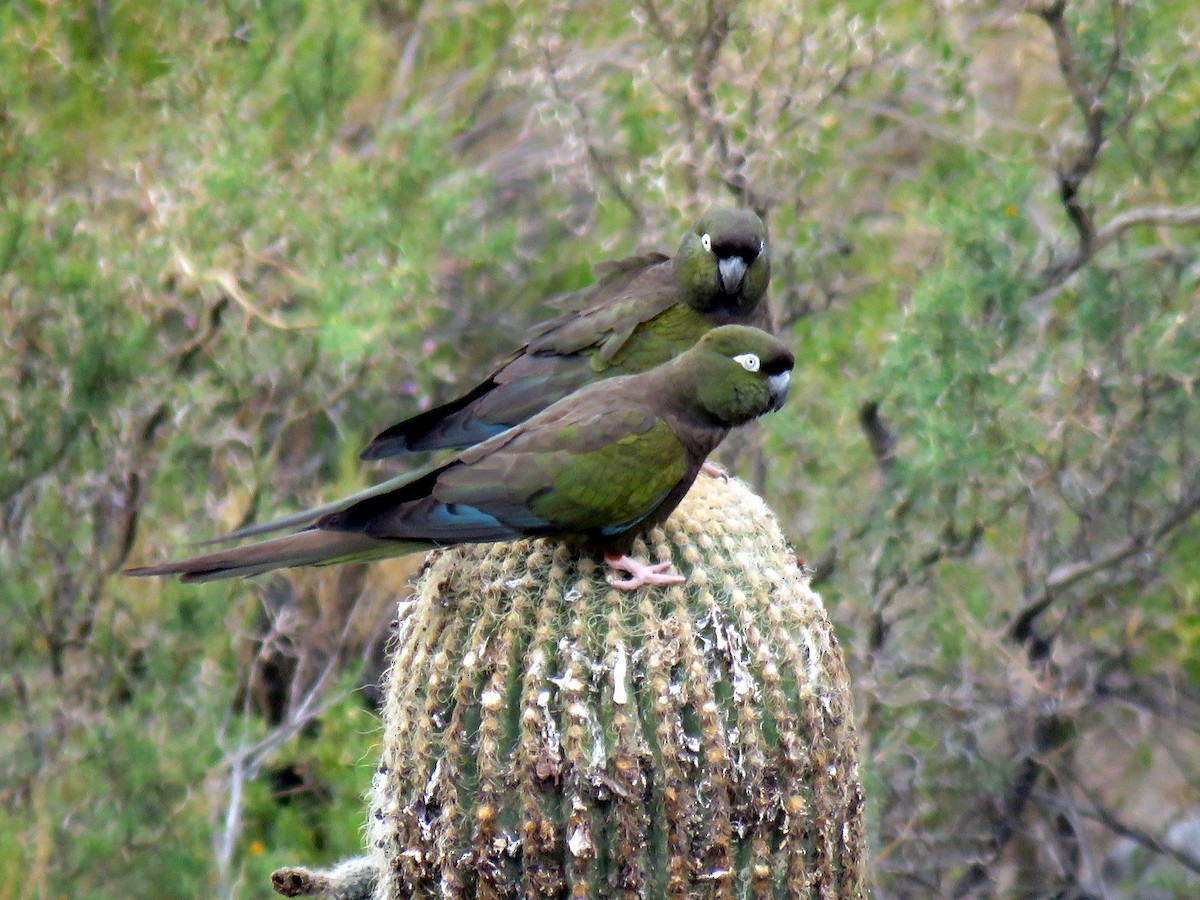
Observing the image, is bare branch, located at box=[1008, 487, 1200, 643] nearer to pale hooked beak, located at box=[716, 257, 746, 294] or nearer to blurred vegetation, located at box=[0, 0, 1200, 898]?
blurred vegetation, located at box=[0, 0, 1200, 898]

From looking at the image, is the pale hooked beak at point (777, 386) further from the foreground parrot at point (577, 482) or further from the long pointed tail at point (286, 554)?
the long pointed tail at point (286, 554)

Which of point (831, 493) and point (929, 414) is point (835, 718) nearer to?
point (929, 414)

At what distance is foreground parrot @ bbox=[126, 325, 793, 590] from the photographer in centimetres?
354

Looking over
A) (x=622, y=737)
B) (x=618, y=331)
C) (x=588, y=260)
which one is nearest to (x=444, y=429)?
(x=618, y=331)

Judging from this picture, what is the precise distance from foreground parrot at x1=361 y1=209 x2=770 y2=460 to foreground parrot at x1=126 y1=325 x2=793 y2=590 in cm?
79

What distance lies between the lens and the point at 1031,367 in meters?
6.50

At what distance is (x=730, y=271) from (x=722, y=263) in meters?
0.04

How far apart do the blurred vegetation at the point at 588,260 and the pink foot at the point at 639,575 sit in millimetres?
2822

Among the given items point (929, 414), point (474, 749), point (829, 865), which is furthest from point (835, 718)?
point (929, 414)

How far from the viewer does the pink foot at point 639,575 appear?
3512 mm

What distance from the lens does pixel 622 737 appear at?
10.9 ft

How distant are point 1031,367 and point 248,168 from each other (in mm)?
3500

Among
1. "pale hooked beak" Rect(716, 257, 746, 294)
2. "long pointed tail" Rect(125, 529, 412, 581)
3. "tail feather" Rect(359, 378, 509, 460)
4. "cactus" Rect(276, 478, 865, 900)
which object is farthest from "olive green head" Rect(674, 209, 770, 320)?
"long pointed tail" Rect(125, 529, 412, 581)

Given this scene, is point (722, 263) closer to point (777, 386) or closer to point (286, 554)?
point (777, 386)
